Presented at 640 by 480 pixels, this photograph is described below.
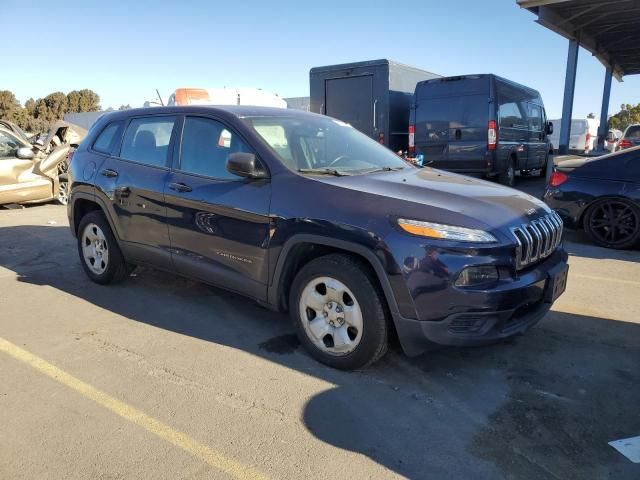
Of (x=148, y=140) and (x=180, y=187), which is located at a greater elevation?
(x=148, y=140)

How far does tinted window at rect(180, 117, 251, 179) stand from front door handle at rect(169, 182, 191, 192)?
0.42 ft

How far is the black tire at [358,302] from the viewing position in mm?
3127

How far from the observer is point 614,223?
269 inches

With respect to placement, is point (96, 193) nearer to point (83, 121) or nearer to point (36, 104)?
point (83, 121)

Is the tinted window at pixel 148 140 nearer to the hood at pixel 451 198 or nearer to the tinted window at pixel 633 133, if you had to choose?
the hood at pixel 451 198

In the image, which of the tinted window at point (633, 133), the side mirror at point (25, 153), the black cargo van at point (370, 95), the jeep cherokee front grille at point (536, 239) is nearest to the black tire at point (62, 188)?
the side mirror at point (25, 153)

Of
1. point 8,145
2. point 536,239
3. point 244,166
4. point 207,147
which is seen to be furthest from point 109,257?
point 8,145

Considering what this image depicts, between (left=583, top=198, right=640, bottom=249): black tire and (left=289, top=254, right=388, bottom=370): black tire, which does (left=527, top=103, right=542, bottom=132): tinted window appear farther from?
(left=289, top=254, right=388, bottom=370): black tire

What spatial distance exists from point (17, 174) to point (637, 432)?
33.7 ft

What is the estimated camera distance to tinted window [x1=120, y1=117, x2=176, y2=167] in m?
4.44

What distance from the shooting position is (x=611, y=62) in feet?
68.1

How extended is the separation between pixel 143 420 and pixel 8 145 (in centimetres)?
874

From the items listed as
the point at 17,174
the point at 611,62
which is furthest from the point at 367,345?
the point at 611,62

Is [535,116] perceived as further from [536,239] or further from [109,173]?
[109,173]
